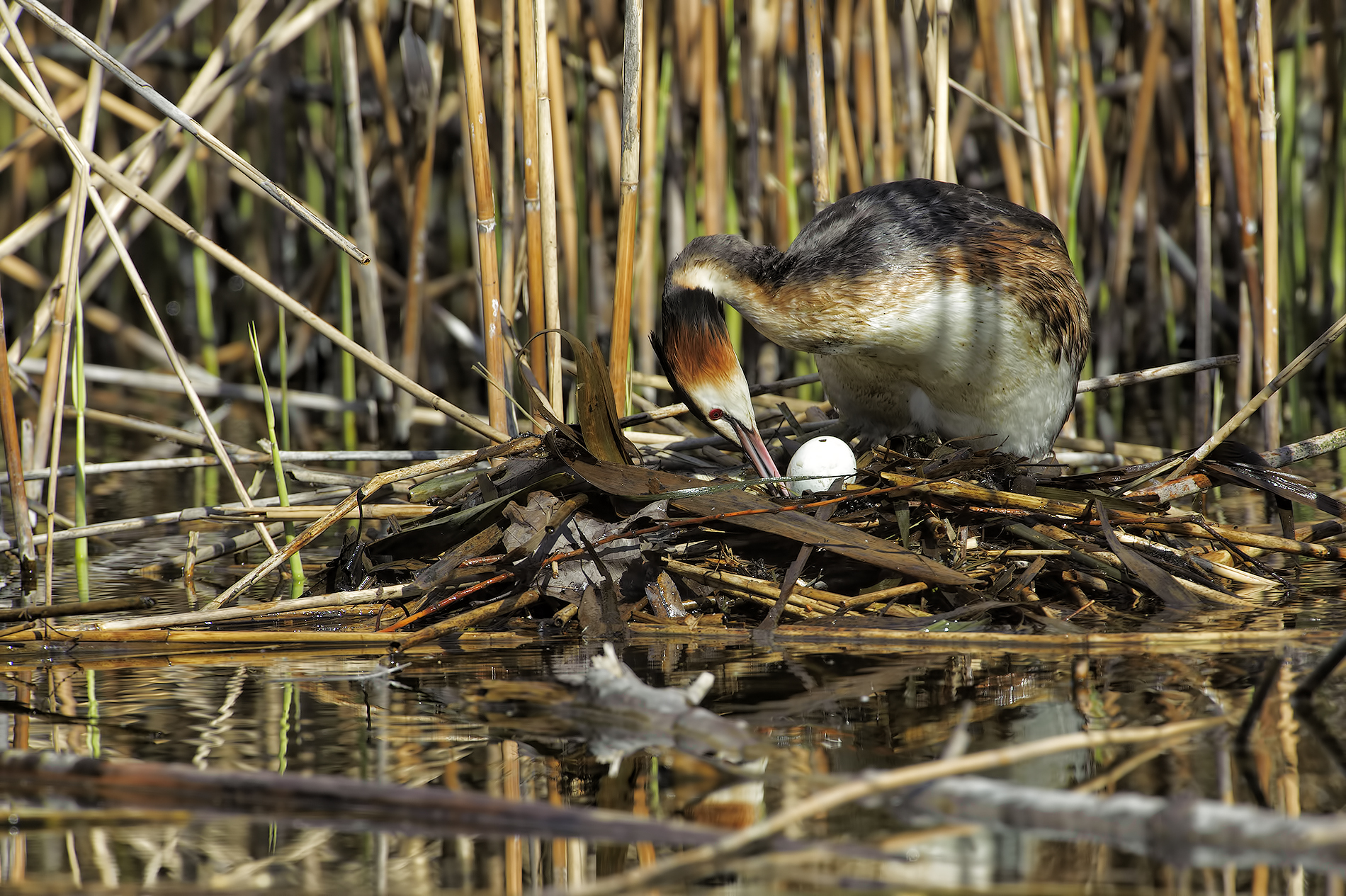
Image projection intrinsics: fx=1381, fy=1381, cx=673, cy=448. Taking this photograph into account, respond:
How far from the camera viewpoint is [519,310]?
20.2ft

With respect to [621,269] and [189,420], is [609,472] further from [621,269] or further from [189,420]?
[189,420]

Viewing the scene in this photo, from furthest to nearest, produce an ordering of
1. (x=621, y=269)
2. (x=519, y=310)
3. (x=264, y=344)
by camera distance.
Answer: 1. (x=264, y=344)
2. (x=519, y=310)
3. (x=621, y=269)

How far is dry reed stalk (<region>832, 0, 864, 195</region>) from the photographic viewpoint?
5.89 meters

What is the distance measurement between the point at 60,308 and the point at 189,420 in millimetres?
3255

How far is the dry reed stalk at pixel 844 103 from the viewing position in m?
5.89

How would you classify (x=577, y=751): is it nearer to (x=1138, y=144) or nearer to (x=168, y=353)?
(x=168, y=353)

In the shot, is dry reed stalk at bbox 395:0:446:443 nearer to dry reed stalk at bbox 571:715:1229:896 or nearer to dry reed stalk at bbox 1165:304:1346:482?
dry reed stalk at bbox 1165:304:1346:482

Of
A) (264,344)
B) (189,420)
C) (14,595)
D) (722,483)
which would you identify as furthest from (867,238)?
(264,344)

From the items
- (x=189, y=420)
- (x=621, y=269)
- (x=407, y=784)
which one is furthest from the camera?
(x=189, y=420)

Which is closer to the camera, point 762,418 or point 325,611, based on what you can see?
point 325,611

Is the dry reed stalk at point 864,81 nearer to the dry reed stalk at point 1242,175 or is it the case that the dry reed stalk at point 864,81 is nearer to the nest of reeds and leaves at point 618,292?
the nest of reeds and leaves at point 618,292

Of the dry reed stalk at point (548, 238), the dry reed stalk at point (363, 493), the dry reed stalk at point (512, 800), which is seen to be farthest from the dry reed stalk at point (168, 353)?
the dry reed stalk at point (512, 800)

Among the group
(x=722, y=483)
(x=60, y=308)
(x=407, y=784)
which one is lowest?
(x=407, y=784)

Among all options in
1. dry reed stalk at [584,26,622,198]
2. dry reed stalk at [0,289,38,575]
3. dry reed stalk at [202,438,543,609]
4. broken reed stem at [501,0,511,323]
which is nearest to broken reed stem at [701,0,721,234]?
dry reed stalk at [584,26,622,198]
